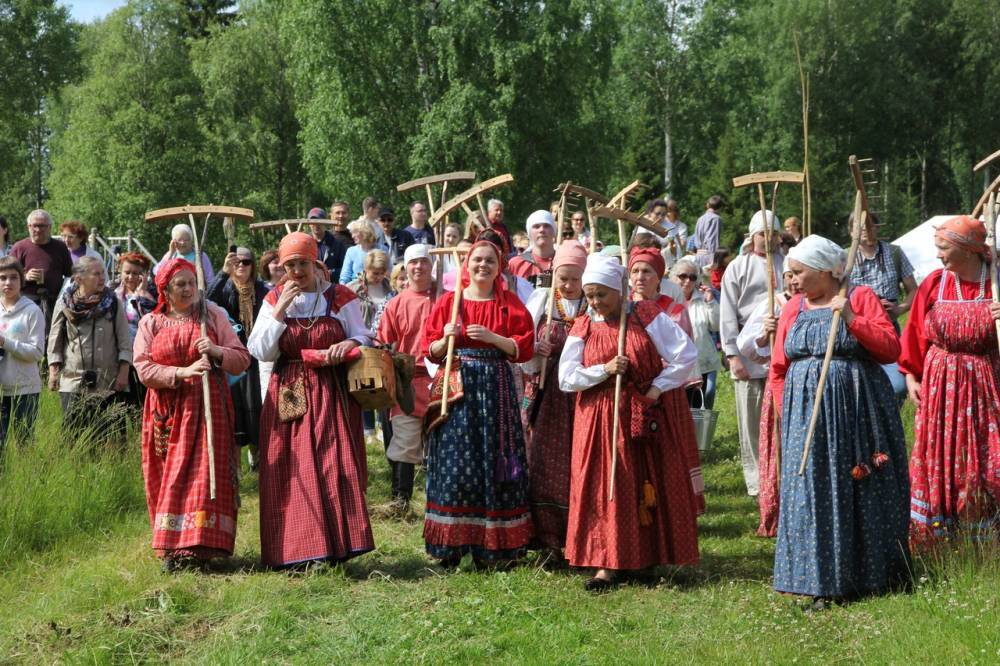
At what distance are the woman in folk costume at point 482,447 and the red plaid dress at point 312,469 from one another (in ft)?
1.49

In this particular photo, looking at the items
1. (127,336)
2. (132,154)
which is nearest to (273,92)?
(132,154)

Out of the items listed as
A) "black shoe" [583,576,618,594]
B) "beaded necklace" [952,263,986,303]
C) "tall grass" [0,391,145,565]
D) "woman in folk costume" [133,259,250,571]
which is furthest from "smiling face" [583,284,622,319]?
"tall grass" [0,391,145,565]

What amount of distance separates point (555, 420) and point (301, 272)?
5.58 feet

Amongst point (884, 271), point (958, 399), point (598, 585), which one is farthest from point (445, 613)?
point (884, 271)

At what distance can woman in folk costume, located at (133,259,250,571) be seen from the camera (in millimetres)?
6336

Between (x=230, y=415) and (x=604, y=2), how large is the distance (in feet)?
84.4

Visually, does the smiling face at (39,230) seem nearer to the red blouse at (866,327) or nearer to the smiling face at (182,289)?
the smiling face at (182,289)

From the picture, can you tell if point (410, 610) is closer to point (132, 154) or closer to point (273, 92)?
point (132, 154)

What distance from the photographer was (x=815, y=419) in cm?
545

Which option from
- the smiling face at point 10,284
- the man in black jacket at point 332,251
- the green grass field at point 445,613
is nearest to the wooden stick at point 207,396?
the green grass field at point 445,613

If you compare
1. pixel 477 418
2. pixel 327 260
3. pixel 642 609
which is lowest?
pixel 642 609

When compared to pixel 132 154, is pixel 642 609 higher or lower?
lower

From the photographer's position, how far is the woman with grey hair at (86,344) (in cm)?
830

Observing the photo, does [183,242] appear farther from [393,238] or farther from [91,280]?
[393,238]
